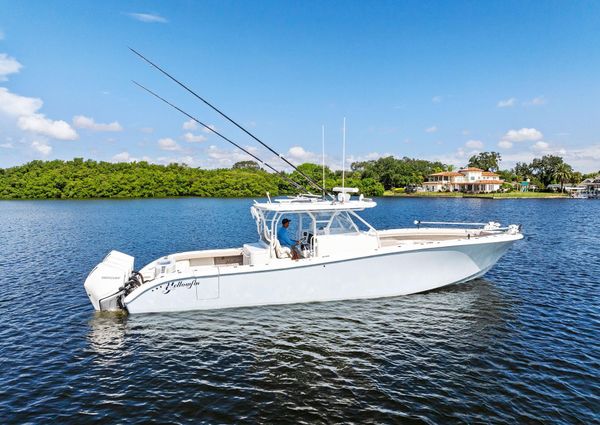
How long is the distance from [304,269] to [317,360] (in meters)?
3.30

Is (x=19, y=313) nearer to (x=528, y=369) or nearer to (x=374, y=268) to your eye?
(x=374, y=268)

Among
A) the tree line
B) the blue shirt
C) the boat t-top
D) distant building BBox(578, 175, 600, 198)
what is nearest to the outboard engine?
the boat t-top

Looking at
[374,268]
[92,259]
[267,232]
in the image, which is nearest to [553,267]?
[374,268]

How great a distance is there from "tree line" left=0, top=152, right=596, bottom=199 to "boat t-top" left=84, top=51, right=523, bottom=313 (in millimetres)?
72967

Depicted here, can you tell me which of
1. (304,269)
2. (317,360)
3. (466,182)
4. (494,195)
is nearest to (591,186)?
(466,182)

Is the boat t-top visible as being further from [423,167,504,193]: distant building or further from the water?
[423,167,504,193]: distant building

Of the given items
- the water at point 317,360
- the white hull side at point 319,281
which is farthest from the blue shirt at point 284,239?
the water at point 317,360

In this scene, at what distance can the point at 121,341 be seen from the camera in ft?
34.9

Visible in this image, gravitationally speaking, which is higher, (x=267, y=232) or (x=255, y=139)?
(x=255, y=139)

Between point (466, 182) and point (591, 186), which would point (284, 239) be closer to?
point (466, 182)

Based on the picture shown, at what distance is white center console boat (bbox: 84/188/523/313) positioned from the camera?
11961mm

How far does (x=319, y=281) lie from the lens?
12609mm

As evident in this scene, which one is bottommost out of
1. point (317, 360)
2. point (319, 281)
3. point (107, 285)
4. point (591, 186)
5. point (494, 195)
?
point (317, 360)

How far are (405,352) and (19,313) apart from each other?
12554 mm
